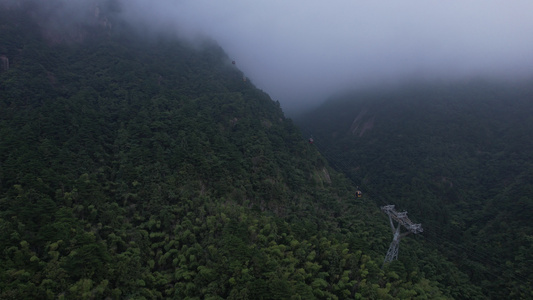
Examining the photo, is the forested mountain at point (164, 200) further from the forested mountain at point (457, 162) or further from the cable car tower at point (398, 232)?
the forested mountain at point (457, 162)

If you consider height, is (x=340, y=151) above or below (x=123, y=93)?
above

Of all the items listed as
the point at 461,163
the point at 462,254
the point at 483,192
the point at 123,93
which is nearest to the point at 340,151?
the point at 461,163

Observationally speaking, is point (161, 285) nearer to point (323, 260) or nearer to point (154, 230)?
point (154, 230)

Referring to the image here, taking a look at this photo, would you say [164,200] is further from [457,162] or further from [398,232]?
[457,162]

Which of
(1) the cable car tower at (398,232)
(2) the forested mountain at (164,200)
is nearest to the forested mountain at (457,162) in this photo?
(2) the forested mountain at (164,200)

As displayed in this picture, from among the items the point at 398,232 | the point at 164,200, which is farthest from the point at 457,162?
the point at 164,200

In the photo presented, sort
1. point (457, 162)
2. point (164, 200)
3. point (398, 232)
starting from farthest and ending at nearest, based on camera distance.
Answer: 1. point (457, 162)
2. point (164, 200)
3. point (398, 232)

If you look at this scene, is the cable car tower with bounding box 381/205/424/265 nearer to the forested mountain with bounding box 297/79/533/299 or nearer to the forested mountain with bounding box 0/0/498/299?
the forested mountain with bounding box 0/0/498/299
